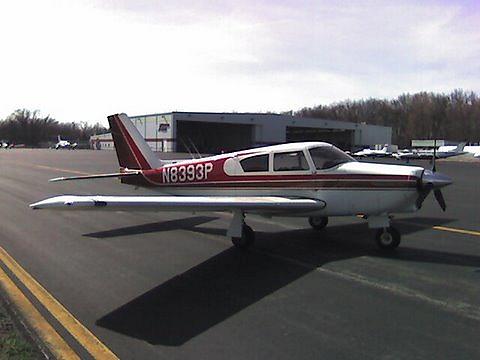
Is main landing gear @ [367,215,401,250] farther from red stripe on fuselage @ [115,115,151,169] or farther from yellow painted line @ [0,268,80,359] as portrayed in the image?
red stripe on fuselage @ [115,115,151,169]

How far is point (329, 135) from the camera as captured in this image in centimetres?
10100

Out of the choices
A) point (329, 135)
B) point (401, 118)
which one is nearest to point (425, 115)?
point (401, 118)

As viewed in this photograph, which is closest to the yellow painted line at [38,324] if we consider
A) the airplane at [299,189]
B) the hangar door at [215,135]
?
the airplane at [299,189]

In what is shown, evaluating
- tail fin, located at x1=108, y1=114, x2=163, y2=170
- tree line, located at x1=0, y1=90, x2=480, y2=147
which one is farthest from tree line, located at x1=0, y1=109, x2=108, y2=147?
tail fin, located at x1=108, y1=114, x2=163, y2=170

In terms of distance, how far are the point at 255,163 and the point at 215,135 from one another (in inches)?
3331

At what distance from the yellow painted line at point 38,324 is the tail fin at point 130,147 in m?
5.67

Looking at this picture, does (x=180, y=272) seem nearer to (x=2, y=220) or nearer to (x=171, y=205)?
(x=171, y=205)

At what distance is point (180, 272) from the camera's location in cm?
671

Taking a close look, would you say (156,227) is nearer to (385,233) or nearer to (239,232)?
(239,232)

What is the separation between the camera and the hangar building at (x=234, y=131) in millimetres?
77062

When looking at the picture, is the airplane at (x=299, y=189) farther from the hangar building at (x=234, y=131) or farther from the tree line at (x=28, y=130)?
the tree line at (x=28, y=130)

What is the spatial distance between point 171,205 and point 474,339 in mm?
4246

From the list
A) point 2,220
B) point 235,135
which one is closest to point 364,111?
point 235,135

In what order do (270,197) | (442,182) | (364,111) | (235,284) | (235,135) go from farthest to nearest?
(364,111) < (235,135) < (270,197) < (442,182) < (235,284)
